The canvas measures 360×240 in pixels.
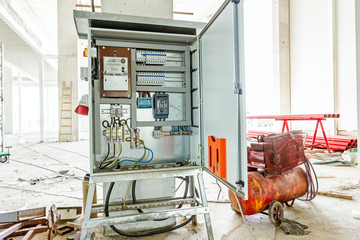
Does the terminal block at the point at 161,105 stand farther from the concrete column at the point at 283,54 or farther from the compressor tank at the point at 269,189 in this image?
the concrete column at the point at 283,54

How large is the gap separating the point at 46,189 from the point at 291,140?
284 centimetres

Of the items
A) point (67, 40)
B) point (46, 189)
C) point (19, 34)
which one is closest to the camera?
point (46, 189)

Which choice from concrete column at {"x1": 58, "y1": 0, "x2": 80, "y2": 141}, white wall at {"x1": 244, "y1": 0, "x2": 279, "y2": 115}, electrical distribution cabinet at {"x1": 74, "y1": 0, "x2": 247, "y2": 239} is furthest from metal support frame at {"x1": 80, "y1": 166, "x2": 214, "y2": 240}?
concrete column at {"x1": 58, "y1": 0, "x2": 80, "y2": 141}

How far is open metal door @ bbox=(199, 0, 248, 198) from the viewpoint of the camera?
4.11 feet

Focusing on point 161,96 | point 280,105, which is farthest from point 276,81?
point 161,96

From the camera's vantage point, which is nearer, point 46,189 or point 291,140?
point 291,140

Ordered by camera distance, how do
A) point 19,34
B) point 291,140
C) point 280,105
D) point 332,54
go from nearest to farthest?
point 291,140 < point 332,54 < point 19,34 < point 280,105

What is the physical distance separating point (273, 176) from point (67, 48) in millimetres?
8283

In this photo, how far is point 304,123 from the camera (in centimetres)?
629

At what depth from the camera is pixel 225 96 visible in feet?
4.69

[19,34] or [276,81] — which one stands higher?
[19,34]

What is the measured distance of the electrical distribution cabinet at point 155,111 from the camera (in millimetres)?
1482

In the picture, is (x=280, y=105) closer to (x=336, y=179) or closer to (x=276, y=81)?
(x=276, y=81)

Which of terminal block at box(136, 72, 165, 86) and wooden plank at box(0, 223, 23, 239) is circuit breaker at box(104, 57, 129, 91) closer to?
terminal block at box(136, 72, 165, 86)
